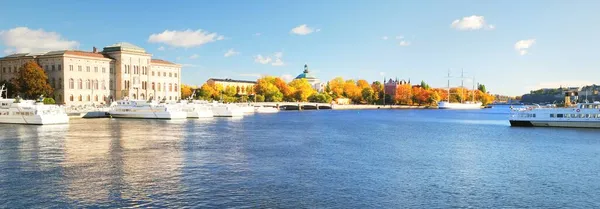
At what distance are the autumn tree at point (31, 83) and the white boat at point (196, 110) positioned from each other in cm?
3742

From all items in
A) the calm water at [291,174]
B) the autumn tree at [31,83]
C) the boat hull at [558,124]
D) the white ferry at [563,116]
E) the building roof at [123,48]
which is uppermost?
the building roof at [123,48]

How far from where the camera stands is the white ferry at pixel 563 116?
274ft

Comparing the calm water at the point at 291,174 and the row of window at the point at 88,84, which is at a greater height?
the row of window at the point at 88,84

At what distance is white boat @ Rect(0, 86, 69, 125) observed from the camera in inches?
3201

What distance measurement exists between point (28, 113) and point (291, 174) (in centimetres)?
6135

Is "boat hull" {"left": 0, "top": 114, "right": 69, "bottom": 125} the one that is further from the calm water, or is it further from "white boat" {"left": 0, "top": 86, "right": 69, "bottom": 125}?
the calm water

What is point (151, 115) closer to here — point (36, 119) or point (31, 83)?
point (36, 119)

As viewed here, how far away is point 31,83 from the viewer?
5108 inches

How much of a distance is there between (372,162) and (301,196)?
14.3m

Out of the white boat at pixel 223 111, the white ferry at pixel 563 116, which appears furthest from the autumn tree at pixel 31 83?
the white ferry at pixel 563 116

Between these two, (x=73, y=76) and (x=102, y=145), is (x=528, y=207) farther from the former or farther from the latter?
(x=73, y=76)

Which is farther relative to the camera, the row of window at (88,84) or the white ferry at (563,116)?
the row of window at (88,84)

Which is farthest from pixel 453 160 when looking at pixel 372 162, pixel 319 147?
pixel 319 147

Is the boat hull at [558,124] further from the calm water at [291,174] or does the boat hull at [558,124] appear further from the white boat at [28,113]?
the white boat at [28,113]
